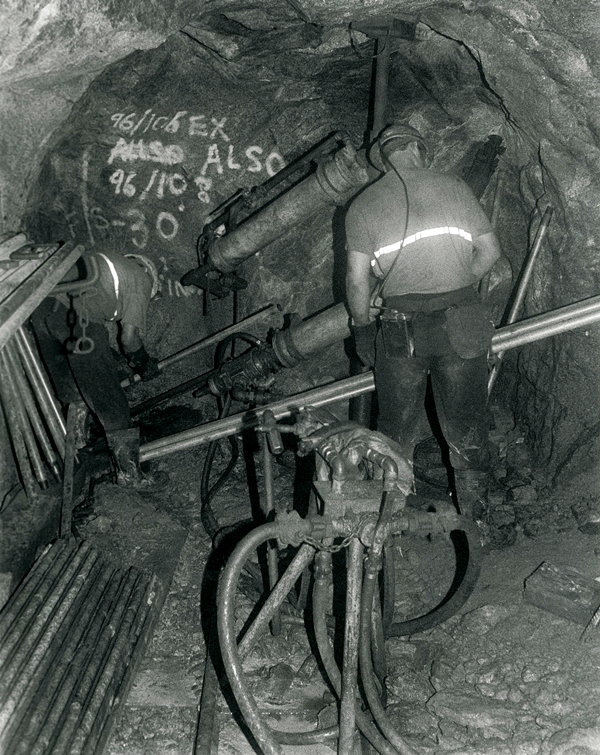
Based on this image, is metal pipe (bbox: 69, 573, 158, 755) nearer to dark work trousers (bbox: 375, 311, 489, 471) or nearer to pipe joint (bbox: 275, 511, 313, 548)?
pipe joint (bbox: 275, 511, 313, 548)

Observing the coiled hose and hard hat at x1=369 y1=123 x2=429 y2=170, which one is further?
hard hat at x1=369 y1=123 x2=429 y2=170

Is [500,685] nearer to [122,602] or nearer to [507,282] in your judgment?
[122,602]

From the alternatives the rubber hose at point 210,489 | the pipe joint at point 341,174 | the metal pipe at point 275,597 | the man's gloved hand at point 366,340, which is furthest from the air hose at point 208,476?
the metal pipe at point 275,597

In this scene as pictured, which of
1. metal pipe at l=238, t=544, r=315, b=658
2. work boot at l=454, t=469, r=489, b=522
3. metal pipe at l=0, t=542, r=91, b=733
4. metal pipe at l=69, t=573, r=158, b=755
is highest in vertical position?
metal pipe at l=238, t=544, r=315, b=658

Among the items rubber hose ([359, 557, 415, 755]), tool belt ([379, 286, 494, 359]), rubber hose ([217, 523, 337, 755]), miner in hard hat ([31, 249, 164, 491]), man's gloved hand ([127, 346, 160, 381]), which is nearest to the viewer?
rubber hose ([217, 523, 337, 755])

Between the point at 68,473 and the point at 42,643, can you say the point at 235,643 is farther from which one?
the point at 68,473

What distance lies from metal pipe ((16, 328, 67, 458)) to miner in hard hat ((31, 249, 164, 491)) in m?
0.46

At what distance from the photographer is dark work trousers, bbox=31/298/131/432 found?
480 cm

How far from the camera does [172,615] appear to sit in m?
3.75

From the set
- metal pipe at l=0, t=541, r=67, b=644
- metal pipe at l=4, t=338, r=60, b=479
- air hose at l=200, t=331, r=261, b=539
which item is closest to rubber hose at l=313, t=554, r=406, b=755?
metal pipe at l=0, t=541, r=67, b=644

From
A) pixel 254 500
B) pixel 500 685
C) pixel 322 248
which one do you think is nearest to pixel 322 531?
pixel 500 685

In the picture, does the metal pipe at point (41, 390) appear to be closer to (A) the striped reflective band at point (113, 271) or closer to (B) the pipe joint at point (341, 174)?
(A) the striped reflective band at point (113, 271)

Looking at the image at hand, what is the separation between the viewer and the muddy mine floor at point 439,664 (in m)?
2.84

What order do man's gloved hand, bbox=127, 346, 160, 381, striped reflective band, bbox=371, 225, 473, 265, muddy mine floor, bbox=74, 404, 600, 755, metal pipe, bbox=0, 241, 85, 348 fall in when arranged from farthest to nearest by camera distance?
1. man's gloved hand, bbox=127, 346, 160, 381
2. striped reflective band, bbox=371, 225, 473, 265
3. muddy mine floor, bbox=74, 404, 600, 755
4. metal pipe, bbox=0, 241, 85, 348
